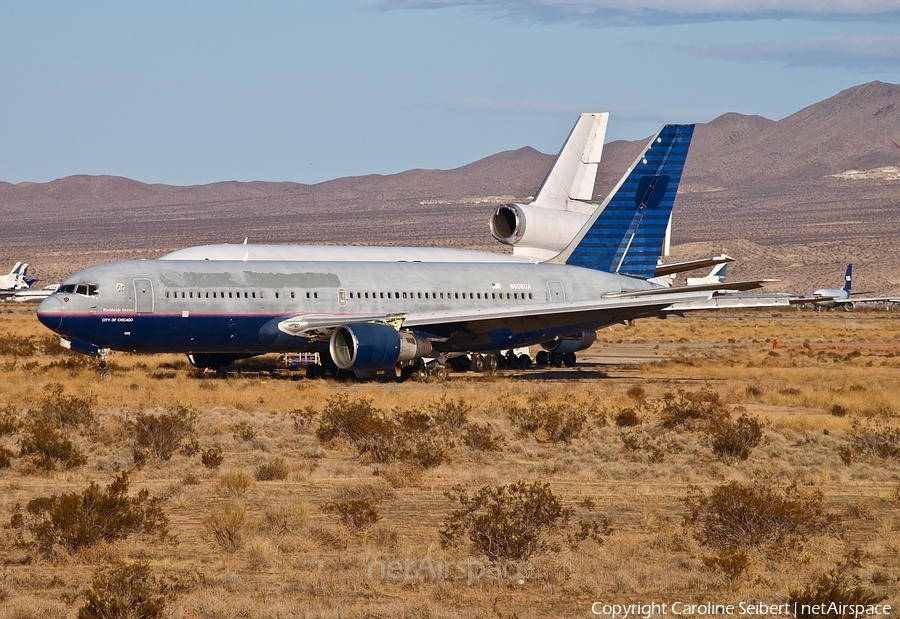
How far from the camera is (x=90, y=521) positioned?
14398mm

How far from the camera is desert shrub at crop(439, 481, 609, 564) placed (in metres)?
14.1

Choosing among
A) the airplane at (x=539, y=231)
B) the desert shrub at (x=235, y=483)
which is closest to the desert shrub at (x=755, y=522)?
the desert shrub at (x=235, y=483)

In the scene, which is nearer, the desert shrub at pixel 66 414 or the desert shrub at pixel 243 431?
the desert shrub at pixel 243 431

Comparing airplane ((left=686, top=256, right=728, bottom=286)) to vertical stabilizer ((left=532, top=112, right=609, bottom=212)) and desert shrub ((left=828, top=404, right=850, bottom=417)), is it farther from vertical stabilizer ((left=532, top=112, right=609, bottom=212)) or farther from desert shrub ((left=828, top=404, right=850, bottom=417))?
desert shrub ((left=828, top=404, right=850, bottom=417))

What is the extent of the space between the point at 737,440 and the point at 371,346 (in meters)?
14.1

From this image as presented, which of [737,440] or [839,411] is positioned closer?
[737,440]

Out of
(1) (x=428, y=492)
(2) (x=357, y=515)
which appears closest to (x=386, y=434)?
(1) (x=428, y=492)

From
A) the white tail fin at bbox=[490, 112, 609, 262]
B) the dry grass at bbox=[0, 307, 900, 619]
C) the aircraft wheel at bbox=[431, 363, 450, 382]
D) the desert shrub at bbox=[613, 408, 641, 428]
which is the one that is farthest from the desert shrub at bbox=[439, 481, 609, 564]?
the white tail fin at bbox=[490, 112, 609, 262]

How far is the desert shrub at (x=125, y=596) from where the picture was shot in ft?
36.0

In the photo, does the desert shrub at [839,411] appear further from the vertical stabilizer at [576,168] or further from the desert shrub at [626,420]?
the vertical stabilizer at [576,168]

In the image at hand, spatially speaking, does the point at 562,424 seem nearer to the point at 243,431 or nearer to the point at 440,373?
the point at 243,431

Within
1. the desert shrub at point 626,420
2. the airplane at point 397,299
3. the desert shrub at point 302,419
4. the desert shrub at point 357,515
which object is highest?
the airplane at point 397,299

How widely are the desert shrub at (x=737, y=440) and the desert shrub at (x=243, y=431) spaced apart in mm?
8779

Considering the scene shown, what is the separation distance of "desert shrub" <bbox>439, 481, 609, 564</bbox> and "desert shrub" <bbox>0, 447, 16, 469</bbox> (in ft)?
26.2
